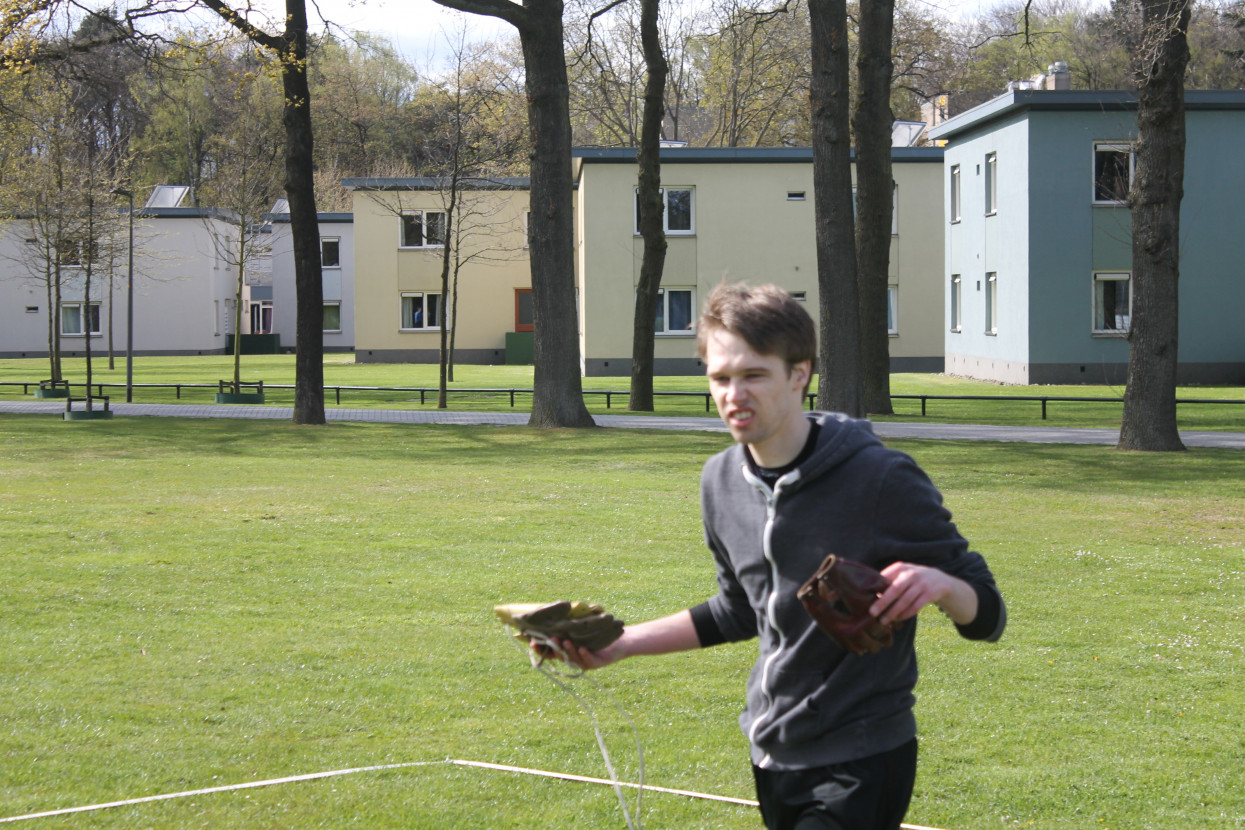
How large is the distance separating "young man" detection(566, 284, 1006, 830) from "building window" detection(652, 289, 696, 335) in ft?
144

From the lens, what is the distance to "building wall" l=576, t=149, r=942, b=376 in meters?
45.9

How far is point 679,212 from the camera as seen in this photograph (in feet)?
152

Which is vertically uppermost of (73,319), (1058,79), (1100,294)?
(1058,79)

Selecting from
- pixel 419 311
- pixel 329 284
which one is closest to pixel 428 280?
pixel 419 311

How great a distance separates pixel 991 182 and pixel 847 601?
39992 millimetres

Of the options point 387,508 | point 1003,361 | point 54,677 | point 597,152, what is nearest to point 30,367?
point 597,152

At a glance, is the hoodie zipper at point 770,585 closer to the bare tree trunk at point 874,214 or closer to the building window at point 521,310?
the bare tree trunk at point 874,214

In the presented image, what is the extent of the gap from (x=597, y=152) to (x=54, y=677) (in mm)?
39992

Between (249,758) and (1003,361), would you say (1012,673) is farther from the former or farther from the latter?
(1003,361)

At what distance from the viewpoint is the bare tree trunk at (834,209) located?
19203 millimetres

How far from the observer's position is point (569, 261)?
22.3 meters

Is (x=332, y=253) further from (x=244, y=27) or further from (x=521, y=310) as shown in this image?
(x=244, y=27)

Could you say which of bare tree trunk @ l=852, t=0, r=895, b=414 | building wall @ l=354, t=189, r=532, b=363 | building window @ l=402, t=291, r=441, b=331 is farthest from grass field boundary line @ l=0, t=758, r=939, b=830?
building window @ l=402, t=291, r=441, b=331

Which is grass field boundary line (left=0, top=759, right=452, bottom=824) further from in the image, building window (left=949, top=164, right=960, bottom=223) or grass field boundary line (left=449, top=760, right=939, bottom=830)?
building window (left=949, top=164, right=960, bottom=223)
